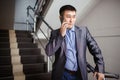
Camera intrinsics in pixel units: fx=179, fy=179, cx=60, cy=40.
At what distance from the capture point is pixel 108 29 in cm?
357

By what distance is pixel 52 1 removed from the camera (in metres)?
3.78

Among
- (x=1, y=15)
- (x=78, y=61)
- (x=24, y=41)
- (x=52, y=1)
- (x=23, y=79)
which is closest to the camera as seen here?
(x=78, y=61)

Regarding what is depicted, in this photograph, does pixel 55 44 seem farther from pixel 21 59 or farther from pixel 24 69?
pixel 21 59

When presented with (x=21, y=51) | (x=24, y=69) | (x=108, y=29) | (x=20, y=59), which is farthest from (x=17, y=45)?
(x=108, y=29)

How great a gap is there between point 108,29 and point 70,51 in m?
2.30

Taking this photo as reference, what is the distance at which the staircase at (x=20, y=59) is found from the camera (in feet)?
10.9

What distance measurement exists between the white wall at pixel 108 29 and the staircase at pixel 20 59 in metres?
1.27

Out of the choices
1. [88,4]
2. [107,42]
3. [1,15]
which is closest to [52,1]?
[88,4]

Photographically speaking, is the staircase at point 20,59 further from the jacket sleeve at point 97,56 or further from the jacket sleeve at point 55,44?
the jacket sleeve at point 97,56

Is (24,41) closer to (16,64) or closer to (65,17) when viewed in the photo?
(16,64)

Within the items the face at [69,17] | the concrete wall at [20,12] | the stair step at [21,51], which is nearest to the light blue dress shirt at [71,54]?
the face at [69,17]

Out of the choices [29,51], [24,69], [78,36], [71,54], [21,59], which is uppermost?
[78,36]

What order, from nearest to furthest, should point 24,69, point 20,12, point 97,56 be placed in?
point 97,56 < point 24,69 < point 20,12

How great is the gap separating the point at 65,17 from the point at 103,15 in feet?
8.08
